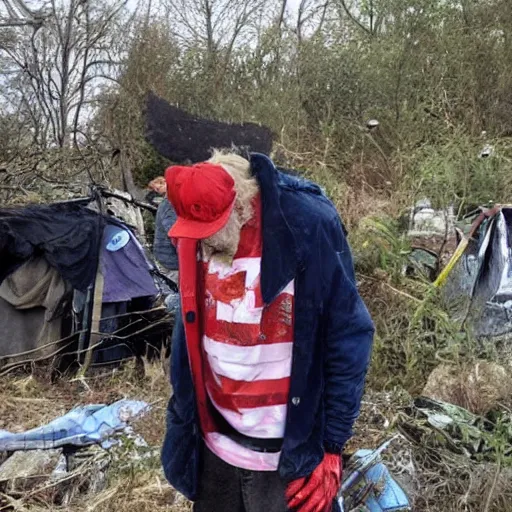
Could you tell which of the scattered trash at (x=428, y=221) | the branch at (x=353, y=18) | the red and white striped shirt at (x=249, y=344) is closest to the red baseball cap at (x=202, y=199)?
the red and white striped shirt at (x=249, y=344)

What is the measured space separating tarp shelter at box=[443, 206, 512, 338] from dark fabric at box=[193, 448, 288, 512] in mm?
3135

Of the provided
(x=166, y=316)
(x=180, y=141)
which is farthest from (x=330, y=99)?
(x=180, y=141)

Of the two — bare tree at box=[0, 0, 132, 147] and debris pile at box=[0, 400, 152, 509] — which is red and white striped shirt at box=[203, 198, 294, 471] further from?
bare tree at box=[0, 0, 132, 147]

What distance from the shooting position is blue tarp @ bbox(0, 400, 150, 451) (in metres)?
3.46

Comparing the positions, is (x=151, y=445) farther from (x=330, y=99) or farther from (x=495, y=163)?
(x=330, y=99)

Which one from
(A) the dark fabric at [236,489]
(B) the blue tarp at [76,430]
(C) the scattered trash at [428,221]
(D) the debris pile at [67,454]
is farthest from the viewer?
(C) the scattered trash at [428,221]

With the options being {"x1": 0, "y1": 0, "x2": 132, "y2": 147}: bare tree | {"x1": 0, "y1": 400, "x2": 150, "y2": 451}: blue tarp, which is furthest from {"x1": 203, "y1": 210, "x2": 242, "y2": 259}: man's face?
{"x1": 0, "y1": 0, "x2": 132, "y2": 147}: bare tree

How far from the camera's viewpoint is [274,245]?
5.49ft

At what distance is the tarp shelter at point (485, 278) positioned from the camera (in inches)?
183

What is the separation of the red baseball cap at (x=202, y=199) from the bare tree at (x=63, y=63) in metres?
10.4

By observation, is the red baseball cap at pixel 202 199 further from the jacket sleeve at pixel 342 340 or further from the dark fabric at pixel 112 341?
the dark fabric at pixel 112 341

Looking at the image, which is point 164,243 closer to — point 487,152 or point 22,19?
point 487,152

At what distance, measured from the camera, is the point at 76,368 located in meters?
4.95

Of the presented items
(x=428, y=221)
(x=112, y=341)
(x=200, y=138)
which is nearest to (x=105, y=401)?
(x=112, y=341)
